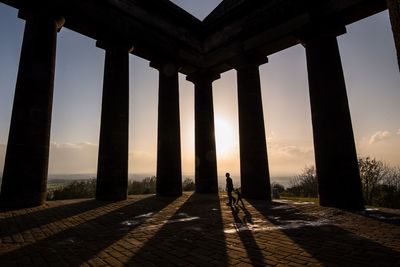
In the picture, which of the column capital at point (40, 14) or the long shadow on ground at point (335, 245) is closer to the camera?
the long shadow on ground at point (335, 245)

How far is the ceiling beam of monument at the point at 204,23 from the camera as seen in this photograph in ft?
42.8

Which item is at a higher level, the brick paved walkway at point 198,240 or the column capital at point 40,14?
the column capital at point 40,14

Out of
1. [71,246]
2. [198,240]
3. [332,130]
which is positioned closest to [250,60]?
[332,130]

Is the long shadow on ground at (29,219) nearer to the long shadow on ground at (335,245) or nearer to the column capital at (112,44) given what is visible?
the long shadow on ground at (335,245)

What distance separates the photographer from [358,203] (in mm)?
11086

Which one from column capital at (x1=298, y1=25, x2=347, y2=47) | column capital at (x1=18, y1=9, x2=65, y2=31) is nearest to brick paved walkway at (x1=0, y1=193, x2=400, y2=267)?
column capital at (x1=298, y1=25, x2=347, y2=47)

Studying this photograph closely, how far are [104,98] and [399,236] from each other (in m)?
14.5

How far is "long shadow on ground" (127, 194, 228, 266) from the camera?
170 inches

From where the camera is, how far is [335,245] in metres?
5.18

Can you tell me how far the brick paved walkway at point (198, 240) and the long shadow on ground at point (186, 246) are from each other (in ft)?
0.06

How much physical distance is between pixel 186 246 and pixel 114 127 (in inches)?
418

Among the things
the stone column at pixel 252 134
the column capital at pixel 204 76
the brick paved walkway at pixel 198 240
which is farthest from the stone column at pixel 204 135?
the brick paved walkway at pixel 198 240

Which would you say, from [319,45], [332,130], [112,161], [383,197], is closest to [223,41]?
[319,45]

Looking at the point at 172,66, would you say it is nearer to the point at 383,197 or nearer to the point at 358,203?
the point at 358,203
